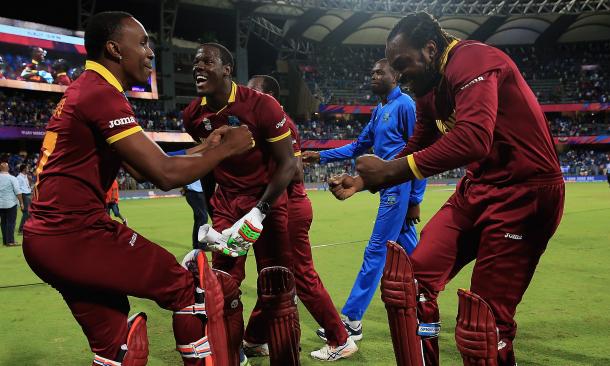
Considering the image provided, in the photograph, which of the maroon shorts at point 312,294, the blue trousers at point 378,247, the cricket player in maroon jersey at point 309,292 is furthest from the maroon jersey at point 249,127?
the blue trousers at point 378,247

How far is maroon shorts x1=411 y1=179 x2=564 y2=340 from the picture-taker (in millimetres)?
3006

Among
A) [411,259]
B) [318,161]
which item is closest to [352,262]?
[318,161]

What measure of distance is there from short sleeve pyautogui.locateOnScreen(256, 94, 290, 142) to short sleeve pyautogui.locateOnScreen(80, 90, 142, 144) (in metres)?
1.60

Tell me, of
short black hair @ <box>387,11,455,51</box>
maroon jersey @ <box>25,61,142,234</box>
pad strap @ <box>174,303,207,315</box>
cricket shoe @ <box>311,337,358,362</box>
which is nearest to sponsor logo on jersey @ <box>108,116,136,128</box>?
maroon jersey @ <box>25,61,142,234</box>

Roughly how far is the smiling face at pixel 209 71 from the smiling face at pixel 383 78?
1.77 m

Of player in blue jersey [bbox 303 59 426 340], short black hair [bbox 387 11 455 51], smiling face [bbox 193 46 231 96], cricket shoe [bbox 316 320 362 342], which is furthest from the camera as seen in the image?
player in blue jersey [bbox 303 59 426 340]

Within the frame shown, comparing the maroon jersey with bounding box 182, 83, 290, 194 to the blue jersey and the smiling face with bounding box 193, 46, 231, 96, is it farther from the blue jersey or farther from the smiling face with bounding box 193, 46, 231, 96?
the blue jersey

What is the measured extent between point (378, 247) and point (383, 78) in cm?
160

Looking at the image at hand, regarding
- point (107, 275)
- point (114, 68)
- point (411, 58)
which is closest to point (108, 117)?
point (114, 68)

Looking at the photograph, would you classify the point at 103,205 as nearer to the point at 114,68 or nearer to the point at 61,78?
the point at 114,68

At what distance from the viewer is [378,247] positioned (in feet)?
16.2

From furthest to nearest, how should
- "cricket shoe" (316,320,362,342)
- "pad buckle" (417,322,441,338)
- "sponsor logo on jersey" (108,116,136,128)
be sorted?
1. "cricket shoe" (316,320,362,342)
2. "pad buckle" (417,322,441,338)
3. "sponsor logo on jersey" (108,116,136,128)

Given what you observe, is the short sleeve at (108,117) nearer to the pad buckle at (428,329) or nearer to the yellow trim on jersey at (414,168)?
the yellow trim on jersey at (414,168)

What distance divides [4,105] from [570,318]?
3681cm
